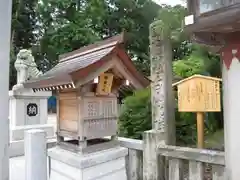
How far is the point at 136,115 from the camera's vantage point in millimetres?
6223

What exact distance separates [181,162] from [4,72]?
3325mm

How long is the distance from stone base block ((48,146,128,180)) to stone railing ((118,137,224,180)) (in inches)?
6.9

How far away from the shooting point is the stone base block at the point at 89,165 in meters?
4.05

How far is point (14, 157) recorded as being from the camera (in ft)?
25.4

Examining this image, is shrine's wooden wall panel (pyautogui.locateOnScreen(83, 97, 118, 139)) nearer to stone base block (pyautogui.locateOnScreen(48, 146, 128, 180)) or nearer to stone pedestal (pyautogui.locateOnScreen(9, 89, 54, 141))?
stone base block (pyautogui.locateOnScreen(48, 146, 128, 180))

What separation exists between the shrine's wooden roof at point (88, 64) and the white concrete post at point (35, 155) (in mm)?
1103

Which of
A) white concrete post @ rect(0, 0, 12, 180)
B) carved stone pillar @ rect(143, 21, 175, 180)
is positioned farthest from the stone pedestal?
white concrete post @ rect(0, 0, 12, 180)

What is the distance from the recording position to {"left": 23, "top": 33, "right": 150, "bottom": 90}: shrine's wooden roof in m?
3.68

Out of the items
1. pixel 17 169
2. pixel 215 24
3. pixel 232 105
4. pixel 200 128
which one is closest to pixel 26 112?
pixel 17 169

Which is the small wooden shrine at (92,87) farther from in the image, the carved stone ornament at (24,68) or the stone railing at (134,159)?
the carved stone ornament at (24,68)

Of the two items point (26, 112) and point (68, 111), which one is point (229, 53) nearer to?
point (68, 111)

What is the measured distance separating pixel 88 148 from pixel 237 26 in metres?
2.81

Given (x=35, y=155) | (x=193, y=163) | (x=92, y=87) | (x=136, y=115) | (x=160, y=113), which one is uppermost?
(x=92, y=87)

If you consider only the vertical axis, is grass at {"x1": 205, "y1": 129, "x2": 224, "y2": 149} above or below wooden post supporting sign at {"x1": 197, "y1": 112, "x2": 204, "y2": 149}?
below
